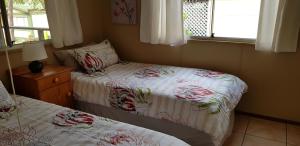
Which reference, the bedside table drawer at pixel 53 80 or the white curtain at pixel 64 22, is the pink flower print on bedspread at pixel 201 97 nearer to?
the bedside table drawer at pixel 53 80

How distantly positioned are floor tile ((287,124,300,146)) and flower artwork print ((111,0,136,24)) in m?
2.21

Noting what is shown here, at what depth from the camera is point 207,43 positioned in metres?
2.81

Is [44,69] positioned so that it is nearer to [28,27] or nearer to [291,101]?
[28,27]

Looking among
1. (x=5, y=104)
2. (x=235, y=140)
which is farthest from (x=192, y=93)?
(x=5, y=104)

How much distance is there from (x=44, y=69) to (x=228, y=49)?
6.56 feet

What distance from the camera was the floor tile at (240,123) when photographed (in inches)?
99.5

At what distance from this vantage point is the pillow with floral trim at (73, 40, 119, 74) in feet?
8.72

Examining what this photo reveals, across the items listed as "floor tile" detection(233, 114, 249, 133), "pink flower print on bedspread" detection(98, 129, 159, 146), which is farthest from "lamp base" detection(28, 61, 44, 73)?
"floor tile" detection(233, 114, 249, 133)

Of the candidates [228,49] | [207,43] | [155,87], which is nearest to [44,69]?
[155,87]

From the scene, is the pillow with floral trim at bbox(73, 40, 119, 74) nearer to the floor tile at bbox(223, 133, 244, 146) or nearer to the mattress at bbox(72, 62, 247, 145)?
the mattress at bbox(72, 62, 247, 145)

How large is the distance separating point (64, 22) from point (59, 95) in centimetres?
89

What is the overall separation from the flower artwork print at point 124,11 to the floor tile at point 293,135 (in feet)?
7.25

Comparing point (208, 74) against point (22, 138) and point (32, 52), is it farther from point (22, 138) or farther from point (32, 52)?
point (22, 138)

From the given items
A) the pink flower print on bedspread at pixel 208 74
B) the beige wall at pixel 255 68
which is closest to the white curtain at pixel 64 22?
the beige wall at pixel 255 68
